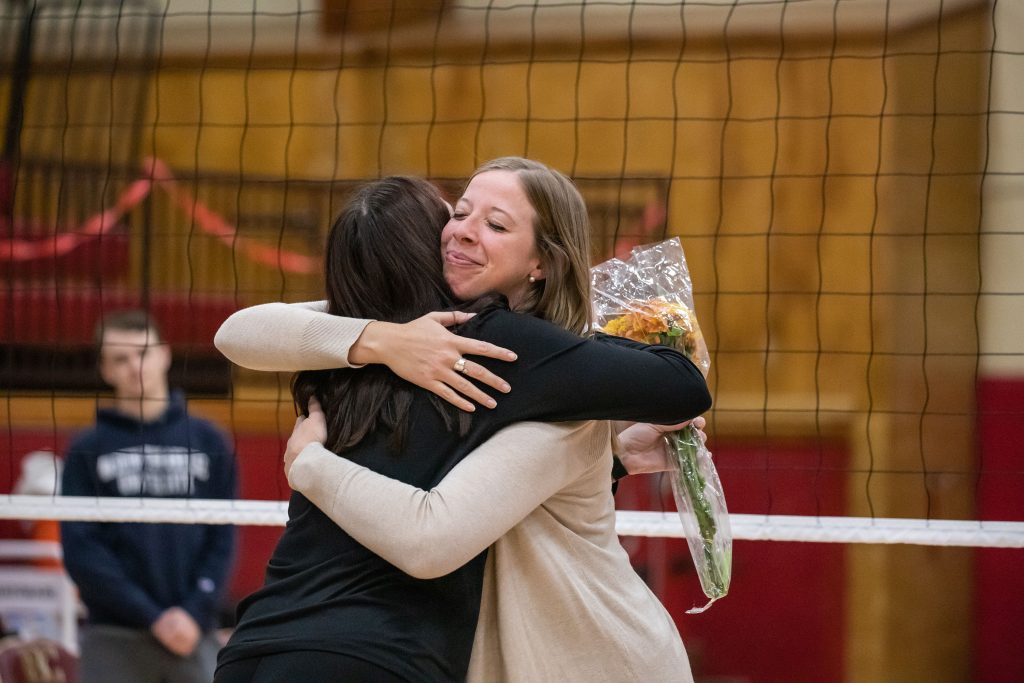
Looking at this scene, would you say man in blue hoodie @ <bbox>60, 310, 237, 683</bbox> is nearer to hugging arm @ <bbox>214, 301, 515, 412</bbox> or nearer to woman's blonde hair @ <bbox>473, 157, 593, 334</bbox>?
hugging arm @ <bbox>214, 301, 515, 412</bbox>

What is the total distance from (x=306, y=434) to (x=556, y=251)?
41 centimetres

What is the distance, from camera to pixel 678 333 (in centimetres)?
187

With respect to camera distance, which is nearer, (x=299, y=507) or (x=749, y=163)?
(x=299, y=507)

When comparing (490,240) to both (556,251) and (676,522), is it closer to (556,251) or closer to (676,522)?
(556,251)

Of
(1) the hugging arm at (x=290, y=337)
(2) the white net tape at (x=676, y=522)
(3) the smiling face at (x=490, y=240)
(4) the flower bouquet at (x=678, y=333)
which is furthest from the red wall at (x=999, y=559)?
(1) the hugging arm at (x=290, y=337)

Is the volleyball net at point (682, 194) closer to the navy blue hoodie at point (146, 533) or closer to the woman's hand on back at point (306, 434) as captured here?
the navy blue hoodie at point (146, 533)

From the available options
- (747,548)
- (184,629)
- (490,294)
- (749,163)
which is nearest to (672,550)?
(747,548)

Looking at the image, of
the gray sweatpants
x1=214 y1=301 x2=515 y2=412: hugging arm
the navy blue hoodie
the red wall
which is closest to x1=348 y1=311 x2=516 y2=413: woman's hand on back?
x1=214 y1=301 x2=515 y2=412: hugging arm

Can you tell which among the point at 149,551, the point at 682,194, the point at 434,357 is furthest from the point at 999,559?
the point at 434,357

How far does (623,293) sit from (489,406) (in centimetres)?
51

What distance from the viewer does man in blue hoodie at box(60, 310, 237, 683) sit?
345cm

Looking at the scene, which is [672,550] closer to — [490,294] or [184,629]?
[184,629]

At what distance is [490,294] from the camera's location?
5.38 feet

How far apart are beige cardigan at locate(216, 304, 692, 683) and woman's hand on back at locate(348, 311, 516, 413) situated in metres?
0.04
